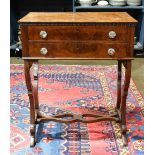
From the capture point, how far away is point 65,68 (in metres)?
3.94

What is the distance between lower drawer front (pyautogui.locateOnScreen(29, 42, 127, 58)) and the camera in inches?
76.2

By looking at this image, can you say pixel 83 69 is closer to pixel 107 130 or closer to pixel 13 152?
pixel 107 130

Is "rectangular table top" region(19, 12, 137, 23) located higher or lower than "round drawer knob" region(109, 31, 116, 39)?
higher

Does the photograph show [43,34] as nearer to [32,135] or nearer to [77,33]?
[77,33]

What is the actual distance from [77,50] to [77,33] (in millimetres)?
108

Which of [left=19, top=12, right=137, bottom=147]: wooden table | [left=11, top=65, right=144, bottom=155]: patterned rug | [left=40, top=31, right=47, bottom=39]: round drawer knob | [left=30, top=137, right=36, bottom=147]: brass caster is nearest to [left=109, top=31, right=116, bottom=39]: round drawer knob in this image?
[left=19, top=12, right=137, bottom=147]: wooden table

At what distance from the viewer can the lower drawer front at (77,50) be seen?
1.93 meters

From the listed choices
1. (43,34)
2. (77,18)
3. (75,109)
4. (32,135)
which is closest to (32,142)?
(32,135)

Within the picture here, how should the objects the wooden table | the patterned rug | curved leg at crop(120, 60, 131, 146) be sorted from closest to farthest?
the wooden table → curved leg at crop(120, 60, 131, 146) → the patterned rug

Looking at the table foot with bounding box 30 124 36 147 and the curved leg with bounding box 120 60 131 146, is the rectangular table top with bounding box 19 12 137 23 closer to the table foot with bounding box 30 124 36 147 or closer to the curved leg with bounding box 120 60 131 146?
the curved leg with bounding box 120 60 131 146

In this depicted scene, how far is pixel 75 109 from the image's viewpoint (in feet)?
9.07

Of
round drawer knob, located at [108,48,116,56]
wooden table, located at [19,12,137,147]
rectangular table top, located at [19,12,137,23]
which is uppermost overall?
rectangular table top, located at [19,12,137,23]

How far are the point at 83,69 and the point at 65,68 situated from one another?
0.77 feet

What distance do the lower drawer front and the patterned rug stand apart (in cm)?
67
